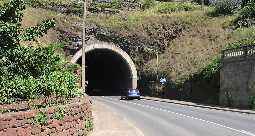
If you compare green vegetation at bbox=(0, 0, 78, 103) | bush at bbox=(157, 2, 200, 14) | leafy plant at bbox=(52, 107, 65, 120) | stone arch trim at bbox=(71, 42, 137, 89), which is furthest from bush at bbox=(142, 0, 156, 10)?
leafy plant at bbox=(52, 107, 65, 120)

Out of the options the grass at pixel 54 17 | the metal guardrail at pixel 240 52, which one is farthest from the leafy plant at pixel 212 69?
the grass at pixel 54 17

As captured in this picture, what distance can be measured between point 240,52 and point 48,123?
25.0m

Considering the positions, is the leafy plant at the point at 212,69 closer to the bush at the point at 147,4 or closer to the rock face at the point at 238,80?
the rock face at the point at 238,80

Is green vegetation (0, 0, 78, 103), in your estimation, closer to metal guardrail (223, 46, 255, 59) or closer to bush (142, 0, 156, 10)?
metal guardrail (223, 46, 255, 59)

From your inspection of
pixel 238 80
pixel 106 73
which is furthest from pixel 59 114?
pixel 106 73

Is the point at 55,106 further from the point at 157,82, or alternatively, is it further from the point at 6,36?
the point at 157,82

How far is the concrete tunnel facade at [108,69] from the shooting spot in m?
57.4

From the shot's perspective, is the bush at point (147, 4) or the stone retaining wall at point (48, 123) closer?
the stone retaining wall at point (48, 123)

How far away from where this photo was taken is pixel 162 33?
61094 millimetres

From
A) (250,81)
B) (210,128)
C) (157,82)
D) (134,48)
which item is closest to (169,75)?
(157,82)

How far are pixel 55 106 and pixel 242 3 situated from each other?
4773cm

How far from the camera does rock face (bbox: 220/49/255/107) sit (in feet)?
112

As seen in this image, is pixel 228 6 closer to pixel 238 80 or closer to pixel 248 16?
pixel 248 16

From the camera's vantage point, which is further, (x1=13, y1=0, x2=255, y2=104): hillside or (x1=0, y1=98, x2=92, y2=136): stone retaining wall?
(x1=13, y1=0, x2=255, y2=104): hillside
